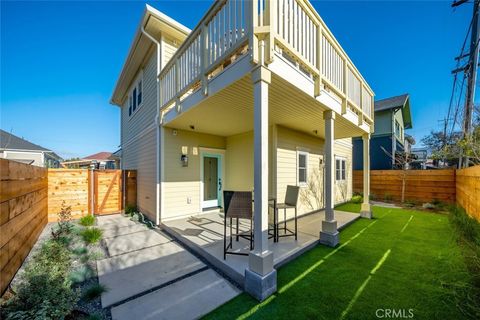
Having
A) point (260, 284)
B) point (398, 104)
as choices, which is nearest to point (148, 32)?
point (260, 284)

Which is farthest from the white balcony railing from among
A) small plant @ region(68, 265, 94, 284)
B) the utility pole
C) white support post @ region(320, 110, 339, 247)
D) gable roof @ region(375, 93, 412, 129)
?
gable roof @ region(375, 93, 412, 129)

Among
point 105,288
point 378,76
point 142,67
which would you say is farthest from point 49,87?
point 378,76

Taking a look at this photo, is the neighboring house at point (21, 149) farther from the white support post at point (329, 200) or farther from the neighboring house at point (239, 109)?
the white support post at point (329, 200)

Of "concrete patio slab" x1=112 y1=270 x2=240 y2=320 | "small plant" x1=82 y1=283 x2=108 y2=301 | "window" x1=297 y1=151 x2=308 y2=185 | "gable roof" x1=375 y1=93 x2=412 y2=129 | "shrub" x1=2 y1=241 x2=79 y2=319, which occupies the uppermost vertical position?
"gable roof" x1=375 y1=93 x2=412 y2=129

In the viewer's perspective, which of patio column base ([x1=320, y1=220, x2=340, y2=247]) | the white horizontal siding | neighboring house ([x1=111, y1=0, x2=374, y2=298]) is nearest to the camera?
neighboring house ([x1=111, y1=0, x2=374, y2=298])

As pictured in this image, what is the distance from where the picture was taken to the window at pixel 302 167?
6477 millimetres

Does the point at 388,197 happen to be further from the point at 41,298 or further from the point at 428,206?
the point at 41,298

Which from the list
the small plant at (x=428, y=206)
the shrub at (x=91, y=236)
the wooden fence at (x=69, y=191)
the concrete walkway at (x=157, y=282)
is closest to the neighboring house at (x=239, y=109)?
the concrete walkway at (x=157, y=282)

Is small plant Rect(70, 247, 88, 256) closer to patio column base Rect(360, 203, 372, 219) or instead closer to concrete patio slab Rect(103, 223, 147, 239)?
concrete patio slab Rect(103, 223, 147, 239)

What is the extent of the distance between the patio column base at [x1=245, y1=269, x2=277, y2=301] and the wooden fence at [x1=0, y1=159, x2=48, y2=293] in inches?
118

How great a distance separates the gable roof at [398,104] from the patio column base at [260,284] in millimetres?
14785

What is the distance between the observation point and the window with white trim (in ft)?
23.5

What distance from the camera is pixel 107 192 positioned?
685cm

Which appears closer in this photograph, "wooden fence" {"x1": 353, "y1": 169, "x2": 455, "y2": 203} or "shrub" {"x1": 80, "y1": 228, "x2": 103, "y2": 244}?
"shrub" {"x1": 80, "y1": 228, "x2": 103, "y2": 244}
